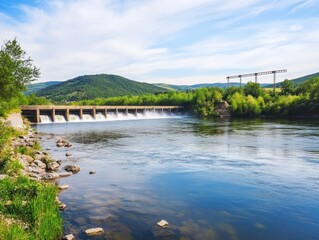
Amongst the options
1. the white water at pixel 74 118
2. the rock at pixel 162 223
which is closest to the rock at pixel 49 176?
the rock at pixel 162 223

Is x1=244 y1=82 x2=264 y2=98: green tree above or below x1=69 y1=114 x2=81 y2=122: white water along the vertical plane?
above

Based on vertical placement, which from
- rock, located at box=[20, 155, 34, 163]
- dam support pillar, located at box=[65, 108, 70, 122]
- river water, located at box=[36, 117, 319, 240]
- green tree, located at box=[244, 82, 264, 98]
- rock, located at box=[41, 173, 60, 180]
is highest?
green tree, located at box=[244, 82, 264, 98]

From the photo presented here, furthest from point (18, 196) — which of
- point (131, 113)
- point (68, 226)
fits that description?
point (131, 113)

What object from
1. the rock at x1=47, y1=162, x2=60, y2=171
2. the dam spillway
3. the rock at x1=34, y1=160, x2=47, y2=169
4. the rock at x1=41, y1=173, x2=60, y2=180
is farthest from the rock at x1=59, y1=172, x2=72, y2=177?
the dam spillway

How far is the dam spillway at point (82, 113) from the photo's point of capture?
8656cm

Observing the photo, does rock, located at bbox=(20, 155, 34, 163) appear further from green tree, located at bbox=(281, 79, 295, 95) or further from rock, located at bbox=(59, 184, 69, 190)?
green tree, located at bbox=(281, 79, 295, 95)

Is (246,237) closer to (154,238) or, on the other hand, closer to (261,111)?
(154,238)

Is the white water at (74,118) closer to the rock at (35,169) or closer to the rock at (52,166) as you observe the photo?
the rock at (52,166)

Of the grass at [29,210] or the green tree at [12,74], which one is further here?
the green tree at [12,74]

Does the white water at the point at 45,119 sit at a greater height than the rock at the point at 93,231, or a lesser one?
greater

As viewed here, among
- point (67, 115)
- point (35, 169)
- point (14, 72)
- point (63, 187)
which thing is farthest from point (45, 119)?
point (63, 187)

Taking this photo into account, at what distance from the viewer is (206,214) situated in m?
15.9

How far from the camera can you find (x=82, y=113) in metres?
103

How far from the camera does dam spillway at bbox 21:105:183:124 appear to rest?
86562 millimetres
